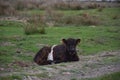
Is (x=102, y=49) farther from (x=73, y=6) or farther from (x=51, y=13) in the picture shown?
(x=73, y=6)

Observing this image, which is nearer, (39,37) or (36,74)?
(36,74)

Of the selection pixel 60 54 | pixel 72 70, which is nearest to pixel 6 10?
pixel 60 54

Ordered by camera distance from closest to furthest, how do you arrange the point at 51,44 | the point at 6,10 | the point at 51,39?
the point at 51,44 → the point at 51,39 → the point at 6,10

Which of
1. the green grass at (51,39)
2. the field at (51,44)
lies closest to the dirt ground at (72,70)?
the field at (51,44)

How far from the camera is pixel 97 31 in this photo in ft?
86.7

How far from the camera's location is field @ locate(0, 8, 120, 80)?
14.5m

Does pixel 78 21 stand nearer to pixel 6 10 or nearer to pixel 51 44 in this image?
pixel 6 10

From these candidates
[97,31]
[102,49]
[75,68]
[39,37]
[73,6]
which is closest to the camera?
[75,68]

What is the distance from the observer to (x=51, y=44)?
21328mm

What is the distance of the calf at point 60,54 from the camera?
16.8 m

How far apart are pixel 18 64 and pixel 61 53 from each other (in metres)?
1.96

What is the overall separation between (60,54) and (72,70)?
2.30 m

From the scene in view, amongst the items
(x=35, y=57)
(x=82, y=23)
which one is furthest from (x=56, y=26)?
(x=35, y=57)

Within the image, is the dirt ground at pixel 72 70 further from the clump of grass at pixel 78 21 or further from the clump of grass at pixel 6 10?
the clump of grass at pixel 6 10
